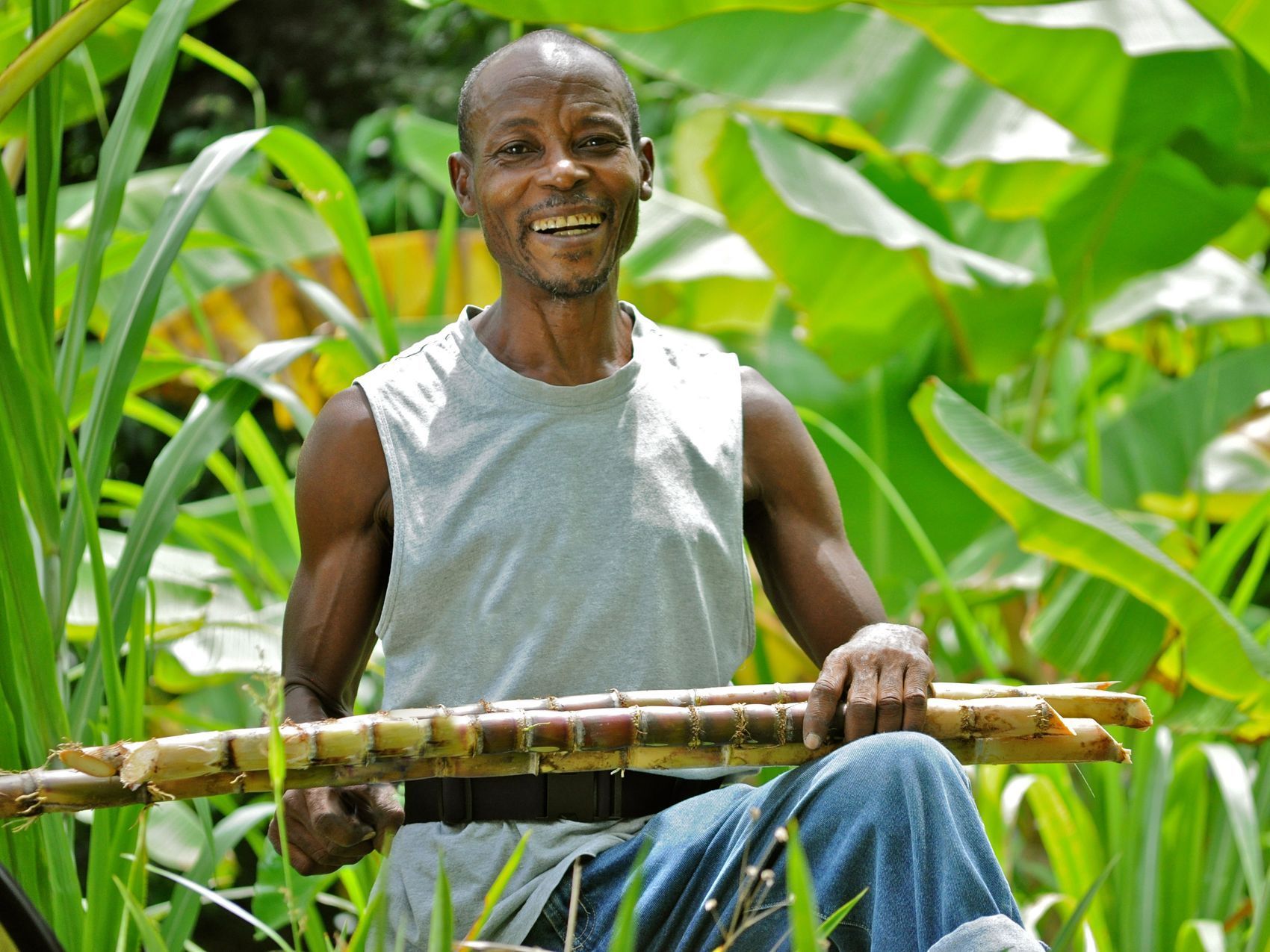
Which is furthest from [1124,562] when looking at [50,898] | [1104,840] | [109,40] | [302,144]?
[109,40]

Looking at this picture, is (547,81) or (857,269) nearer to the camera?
(547,81)

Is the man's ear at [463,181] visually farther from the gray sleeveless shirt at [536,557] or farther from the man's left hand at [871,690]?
the man's left hand at [871,690]

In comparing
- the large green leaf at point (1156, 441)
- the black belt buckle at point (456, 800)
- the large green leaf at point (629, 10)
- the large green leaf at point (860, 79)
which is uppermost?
the large green leaf at point (629, 10)

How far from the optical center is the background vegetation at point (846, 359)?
4.61ft

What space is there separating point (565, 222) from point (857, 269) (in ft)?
5.32

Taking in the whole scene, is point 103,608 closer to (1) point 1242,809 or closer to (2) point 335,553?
(2) point 335,553

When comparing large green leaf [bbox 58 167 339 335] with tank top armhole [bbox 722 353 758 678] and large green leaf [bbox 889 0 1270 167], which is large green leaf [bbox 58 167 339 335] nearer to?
large green leaf [bbox 889 0 1270 167]

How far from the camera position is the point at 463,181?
4.80ft

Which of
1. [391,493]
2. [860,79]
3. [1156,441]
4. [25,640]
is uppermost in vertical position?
[860,79]

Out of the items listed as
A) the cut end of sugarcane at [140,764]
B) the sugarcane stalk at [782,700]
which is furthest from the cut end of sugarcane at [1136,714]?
the cut end of sugarcane at [140,764]

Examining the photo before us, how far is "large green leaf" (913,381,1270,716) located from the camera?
2.00m

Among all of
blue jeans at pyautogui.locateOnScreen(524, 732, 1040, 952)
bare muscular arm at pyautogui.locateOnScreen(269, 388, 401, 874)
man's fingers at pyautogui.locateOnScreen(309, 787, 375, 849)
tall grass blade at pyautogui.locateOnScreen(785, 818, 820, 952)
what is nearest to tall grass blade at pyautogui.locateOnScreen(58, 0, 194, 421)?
bare muscular arm at pyautogui.locateOnScreen(269, 388, 401, 874)

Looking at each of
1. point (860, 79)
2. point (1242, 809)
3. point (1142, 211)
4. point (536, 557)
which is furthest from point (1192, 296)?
point (536, 557)

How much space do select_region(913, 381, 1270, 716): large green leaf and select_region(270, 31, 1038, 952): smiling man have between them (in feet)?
2.08
